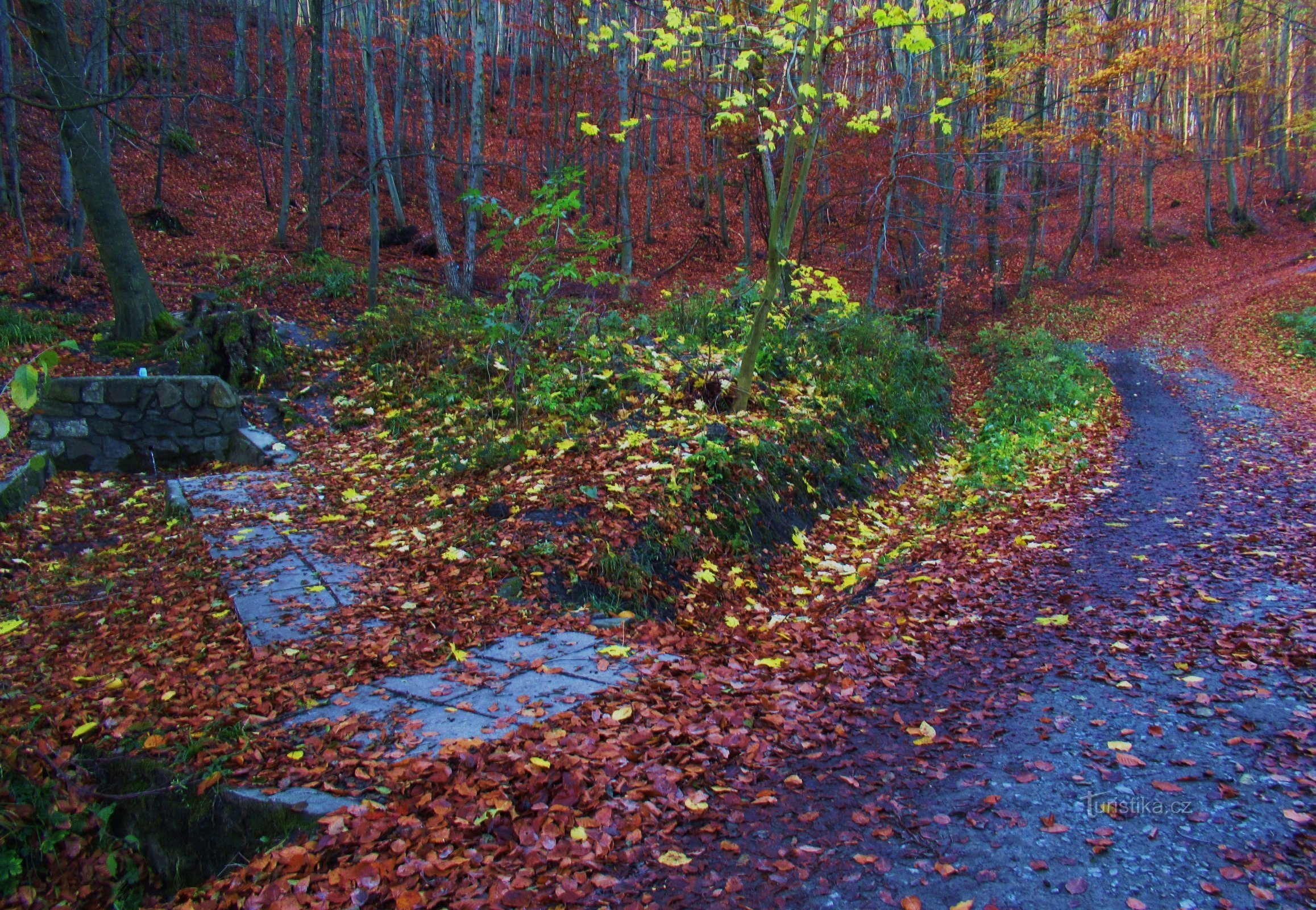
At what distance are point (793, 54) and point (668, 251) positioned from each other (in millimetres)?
18542

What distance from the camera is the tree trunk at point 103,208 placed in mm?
8797

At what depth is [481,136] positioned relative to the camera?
1310 centimetres

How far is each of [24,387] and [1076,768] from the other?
3.84 metres

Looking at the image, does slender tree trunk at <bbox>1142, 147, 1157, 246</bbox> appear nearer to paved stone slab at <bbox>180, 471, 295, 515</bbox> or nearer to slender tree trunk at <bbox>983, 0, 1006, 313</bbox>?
slender tree trunk at <bbox>983, 0, 1006, 313</bbox>

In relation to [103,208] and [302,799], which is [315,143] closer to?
[103,208]

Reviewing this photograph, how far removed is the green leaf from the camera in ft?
5.41

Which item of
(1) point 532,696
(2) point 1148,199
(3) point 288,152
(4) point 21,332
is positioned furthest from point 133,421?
(2) point 1148,199

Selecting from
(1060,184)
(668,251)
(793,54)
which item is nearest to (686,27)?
(793,54)

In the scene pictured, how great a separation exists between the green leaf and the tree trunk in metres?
9.47

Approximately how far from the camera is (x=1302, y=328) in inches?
614

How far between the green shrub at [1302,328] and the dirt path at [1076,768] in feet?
41.3

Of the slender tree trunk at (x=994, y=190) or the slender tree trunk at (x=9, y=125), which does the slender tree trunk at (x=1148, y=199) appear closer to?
the slender tree trunk at (x=994, y=190)

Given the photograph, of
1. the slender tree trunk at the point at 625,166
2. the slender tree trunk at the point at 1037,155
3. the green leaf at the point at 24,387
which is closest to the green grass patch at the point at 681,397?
the green leaf at the point at 24,387

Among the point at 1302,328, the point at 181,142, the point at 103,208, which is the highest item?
the point at 181,142
